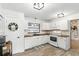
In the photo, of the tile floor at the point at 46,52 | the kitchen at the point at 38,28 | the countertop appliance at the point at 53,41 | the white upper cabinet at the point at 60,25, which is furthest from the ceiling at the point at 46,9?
the tile floor at the point at 46,52

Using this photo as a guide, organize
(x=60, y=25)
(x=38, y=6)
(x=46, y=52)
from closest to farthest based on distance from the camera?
(x=38, y=6) < (x=46, y=52) < (x=60, y=25)

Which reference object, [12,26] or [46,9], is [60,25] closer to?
[46,9]

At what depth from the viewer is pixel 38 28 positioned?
1.37m

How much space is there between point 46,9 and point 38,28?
372 millimetres

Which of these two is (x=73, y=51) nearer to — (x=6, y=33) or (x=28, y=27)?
(x=28, y=27)

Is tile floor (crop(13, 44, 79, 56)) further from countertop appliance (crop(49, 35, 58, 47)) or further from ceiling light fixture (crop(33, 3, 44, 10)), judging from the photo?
ceiling light fixture (crop(33, 3, 44, 10))

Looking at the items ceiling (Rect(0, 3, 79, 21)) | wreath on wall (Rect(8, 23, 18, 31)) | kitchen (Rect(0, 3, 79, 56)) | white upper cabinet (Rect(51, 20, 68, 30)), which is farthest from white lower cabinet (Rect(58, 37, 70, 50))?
wreath on wall (Rect(8, 23, 18, 31))

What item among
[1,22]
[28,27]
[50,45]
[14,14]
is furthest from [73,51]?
[1,22]

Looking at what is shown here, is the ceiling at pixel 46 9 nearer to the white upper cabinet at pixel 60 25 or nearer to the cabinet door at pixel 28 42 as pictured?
the white upper cabinet at pixel 60 25

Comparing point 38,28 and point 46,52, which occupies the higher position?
point 38,28

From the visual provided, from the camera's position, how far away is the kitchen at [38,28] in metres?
1.16

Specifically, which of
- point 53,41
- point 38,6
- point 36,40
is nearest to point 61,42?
point 53,41

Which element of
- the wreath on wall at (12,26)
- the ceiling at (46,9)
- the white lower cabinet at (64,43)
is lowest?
the white lower cabinet at (64,43)

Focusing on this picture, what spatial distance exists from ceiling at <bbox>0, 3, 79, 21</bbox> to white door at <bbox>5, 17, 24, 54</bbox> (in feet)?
0.59
